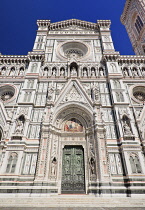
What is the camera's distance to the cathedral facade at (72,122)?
332 inches

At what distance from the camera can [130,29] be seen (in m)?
26.7

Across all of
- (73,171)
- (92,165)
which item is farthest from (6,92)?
(92,165)

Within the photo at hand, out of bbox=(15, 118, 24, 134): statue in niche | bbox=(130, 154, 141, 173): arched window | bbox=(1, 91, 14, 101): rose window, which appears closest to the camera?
bbox=(130, 154, 141, 173): arched window

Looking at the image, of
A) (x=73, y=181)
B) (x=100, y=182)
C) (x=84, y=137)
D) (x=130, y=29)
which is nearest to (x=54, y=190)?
(x=73, y=181)

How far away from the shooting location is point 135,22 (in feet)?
84.2

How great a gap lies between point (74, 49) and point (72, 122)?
34.7 ft

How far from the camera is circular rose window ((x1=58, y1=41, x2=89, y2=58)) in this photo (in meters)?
16.8

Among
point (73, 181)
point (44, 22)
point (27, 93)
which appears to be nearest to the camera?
point (73, 181)

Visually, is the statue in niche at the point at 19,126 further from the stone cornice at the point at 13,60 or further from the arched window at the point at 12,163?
the stone cornice at the point at 13,60

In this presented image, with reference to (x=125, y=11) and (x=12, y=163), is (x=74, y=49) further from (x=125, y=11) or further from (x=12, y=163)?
(x=125, y=11)

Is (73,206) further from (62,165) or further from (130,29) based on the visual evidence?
(130,29)

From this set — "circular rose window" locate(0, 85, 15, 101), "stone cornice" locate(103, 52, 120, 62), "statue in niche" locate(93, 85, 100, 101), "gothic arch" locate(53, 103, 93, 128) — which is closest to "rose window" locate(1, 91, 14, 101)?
"circular rose window" locate(0, 85, 15, 101)

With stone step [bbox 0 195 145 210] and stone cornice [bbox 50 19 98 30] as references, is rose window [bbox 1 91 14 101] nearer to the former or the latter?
stone step [bbox 0 195 145 210]

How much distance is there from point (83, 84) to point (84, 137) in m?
5.17
